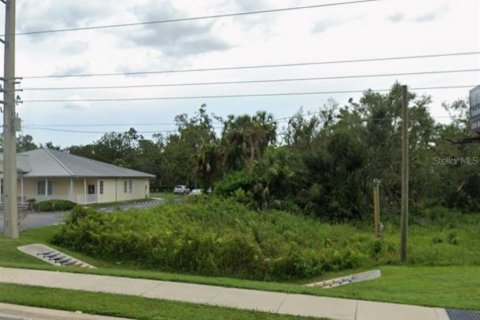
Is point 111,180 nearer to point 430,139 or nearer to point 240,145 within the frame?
point 240,145

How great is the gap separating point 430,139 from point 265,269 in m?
26.5

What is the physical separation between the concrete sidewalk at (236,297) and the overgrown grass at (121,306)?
460 mm

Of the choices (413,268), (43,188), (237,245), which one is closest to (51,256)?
(237,245)

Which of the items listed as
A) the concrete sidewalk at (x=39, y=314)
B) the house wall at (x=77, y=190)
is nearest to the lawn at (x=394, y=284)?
the concrete sidewalk at (x=39, y=314)

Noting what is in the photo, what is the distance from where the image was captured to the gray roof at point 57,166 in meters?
44.6

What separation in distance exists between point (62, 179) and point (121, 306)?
39835 mm

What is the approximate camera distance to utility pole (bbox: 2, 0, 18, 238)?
67.0ft

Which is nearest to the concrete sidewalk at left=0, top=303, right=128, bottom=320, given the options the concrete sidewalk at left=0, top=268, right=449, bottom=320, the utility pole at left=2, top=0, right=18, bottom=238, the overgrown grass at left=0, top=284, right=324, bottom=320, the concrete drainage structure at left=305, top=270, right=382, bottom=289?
the overgrown grass at left=0, top=284, right=324, bottom=320

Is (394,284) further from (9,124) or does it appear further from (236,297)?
(9,124)

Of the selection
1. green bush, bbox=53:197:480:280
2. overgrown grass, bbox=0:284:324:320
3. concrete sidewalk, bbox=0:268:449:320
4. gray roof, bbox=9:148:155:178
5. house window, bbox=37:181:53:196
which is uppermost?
gray roof, bbox=9:148:155:178

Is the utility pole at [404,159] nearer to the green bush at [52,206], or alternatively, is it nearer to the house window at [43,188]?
the green bush at [52,206]

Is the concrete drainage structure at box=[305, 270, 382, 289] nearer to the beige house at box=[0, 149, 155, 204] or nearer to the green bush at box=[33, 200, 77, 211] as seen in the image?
the green bush at box=[33, 200, 77, 211]

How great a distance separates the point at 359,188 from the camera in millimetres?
33844

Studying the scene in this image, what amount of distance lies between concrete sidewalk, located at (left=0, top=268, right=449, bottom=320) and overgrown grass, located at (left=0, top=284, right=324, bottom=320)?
460 mm
